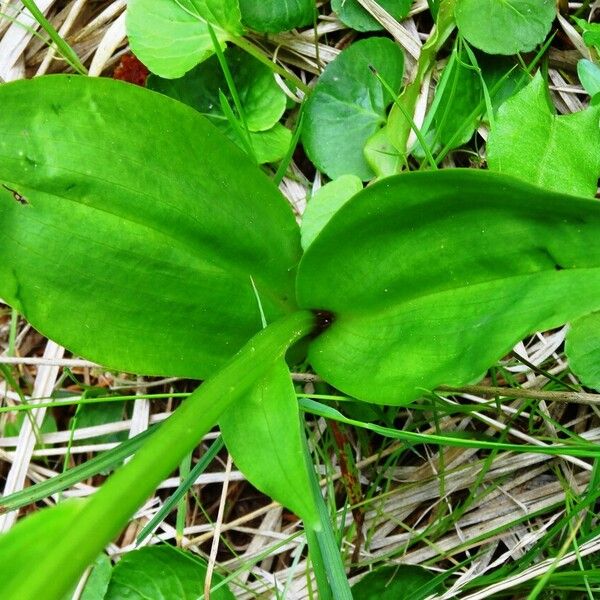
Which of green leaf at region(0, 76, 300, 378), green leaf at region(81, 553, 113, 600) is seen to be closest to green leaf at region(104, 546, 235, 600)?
green leaf at region(81, 553, 113, 600)

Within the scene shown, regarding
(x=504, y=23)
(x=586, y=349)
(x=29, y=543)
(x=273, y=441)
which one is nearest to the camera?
(x=29, y=543)

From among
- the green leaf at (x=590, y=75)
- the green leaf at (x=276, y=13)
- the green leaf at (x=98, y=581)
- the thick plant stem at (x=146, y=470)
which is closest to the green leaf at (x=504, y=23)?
the green leaf at (x=590, y=75)

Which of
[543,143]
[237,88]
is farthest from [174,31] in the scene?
[543,143]

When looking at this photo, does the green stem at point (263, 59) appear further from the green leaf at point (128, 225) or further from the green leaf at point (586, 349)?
the green leaf at point (586, 349)

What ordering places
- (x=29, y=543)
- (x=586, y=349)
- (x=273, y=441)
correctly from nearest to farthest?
(x=29, y=543), (x=273, y=441), (x=586, y=349)

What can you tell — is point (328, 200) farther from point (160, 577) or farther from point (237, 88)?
point (160, 577)

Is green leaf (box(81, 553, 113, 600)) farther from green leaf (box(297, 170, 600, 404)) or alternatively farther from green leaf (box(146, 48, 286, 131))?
green leaf (box(146, 48, 286, 131))
